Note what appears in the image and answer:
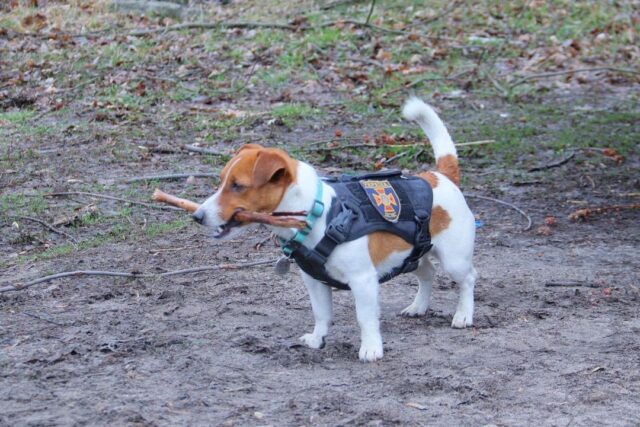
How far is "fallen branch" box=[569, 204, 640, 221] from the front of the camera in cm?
761

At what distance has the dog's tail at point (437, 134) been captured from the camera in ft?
17.8

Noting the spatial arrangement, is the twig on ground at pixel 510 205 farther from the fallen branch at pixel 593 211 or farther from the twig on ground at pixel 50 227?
the twig on ground at pixel 50 227

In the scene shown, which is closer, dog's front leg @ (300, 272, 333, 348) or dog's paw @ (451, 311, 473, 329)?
dog's front leg @ (300, 272, 333, 348)

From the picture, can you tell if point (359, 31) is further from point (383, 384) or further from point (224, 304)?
point (383, 384)

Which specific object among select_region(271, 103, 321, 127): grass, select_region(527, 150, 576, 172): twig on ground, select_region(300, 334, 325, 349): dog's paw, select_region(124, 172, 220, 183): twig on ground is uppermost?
select_region(300, 334, 325, 349): dog's paw

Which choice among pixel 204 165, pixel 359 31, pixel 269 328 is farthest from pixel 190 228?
pixel 359 31

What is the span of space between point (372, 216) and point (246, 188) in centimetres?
73

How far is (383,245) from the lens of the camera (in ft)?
15.9

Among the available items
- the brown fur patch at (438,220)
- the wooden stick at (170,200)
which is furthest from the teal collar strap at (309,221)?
the brown fur patch at (438,220)

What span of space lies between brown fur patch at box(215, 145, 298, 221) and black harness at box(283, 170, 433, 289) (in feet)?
0.90

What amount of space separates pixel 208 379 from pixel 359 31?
9.68m

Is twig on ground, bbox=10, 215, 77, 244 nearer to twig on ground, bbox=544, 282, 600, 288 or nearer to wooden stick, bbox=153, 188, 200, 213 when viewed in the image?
wooden stick, bbox=153, 188, 200, 213

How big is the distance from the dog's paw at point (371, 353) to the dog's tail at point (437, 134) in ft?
4.06

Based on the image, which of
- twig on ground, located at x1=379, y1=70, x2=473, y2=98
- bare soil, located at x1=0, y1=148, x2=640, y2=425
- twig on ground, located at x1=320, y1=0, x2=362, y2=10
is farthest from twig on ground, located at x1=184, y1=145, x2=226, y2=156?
twig on ground, located at x1=320, y1=0, x2=362, y2=10
